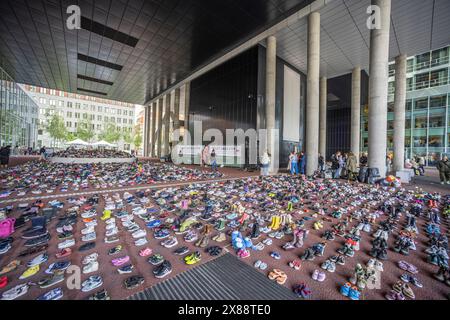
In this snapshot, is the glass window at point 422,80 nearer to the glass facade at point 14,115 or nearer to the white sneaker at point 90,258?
the white sneaker at point 90,258

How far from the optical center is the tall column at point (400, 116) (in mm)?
15117

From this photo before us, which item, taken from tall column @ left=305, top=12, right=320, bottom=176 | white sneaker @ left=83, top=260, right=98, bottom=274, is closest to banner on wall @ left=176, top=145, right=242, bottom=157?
tall column @ left=305, top=12, right=320, bottom=176

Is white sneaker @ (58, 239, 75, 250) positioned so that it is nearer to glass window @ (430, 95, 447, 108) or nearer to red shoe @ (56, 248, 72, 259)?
red shoe @ (56, 248, 72, 259)

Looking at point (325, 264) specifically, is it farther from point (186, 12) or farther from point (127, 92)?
point (127, 92)

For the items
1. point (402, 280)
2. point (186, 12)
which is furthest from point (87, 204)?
point (186, 12)

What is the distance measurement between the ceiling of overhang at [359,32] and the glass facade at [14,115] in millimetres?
32619

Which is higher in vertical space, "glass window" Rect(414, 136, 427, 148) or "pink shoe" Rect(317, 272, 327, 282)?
"glass window" Rect(414, 136, 427, 148)

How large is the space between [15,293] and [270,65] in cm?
1616

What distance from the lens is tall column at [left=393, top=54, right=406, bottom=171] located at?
15.1 meters

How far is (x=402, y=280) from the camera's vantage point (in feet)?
7.16

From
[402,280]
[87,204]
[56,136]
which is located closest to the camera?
[402,280]

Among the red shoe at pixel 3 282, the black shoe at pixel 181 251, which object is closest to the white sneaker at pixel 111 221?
the red shoe at pixel 3 282

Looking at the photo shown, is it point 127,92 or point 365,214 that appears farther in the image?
point 127,92

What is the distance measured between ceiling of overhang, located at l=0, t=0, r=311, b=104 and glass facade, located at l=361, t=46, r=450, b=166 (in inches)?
964
